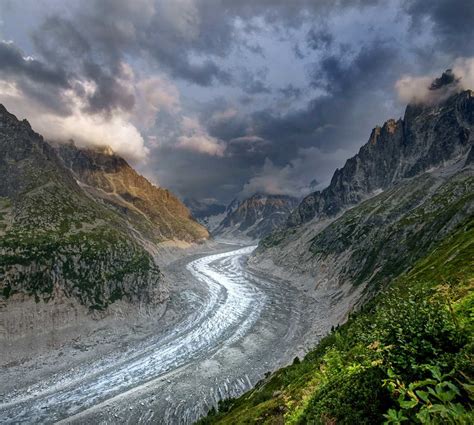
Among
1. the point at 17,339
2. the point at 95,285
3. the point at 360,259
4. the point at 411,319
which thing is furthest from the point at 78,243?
the point at 411,319

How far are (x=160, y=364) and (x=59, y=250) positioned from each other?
A: 6292cm

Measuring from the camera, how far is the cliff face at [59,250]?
10554 cm

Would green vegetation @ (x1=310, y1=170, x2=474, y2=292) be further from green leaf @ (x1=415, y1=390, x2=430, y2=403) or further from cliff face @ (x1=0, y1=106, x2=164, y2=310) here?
green leaf @ (x1=415, y1=390, x2=430, y2=403)

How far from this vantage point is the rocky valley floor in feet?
198

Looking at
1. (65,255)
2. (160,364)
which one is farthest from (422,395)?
(65,255)

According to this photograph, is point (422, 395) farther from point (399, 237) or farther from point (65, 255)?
point (399, 237)

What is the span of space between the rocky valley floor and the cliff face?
49.4 feet

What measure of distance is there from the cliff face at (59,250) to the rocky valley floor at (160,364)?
1505 centimetres

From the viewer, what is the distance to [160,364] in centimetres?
7931

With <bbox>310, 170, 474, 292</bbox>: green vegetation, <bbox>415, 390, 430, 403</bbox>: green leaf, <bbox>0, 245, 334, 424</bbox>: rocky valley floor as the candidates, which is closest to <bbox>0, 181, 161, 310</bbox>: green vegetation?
<bbox>0, 245, 334, 424</bbox>: rocky valley floor

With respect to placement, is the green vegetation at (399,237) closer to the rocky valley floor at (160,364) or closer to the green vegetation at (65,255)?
the rocky valley floor at (160,364)

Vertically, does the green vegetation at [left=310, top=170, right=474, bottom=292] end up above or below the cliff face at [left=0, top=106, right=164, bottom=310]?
below

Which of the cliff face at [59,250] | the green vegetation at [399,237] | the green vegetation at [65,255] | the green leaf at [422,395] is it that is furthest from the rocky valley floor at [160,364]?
the green leaf at [422,395]

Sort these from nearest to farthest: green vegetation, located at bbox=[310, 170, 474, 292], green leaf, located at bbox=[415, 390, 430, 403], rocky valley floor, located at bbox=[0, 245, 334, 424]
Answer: green leaf, located at bbox=[415, 390, 430, 403], rocky valley floor, located at bbox=[0, 245, 334, 424], green vegetation, located at bbox=[310, 170, 474, 292]
